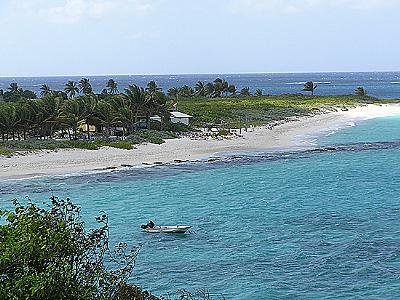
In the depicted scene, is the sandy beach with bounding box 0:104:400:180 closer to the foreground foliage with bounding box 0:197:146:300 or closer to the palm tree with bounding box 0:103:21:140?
the palm tree with bounding box 0:103:21:140

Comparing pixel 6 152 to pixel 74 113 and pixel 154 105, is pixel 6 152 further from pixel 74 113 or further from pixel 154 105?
pixel 154 105

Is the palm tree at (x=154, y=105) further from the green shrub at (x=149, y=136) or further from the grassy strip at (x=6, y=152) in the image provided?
the grassy strip at (x=6, y=152)

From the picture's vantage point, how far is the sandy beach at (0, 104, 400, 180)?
1933 inches

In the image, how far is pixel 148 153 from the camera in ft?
189

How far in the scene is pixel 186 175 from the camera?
47.6 metres

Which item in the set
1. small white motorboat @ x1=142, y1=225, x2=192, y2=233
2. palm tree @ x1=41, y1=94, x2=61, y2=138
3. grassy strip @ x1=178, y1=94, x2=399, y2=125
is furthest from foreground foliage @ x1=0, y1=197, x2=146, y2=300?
grassy strip @ x1=178, y1=94, x2=399, y2=125

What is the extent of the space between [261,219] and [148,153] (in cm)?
2585

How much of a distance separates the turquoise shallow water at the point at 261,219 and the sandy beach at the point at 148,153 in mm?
3622

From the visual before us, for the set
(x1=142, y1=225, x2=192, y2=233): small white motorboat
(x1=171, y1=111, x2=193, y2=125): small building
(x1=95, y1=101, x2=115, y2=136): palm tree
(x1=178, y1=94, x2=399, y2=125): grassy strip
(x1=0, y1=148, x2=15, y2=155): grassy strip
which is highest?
(x1=95, y1=101, x2=115, y2=136): palm tree

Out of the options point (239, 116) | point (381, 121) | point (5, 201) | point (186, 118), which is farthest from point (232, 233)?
point (381, 121)

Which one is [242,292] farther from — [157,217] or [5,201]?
[5,201]

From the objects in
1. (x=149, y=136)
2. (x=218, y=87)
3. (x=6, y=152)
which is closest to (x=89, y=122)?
(x=149, y=136)

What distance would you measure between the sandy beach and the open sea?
9.61 feet

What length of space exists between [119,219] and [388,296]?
16.1 meters
